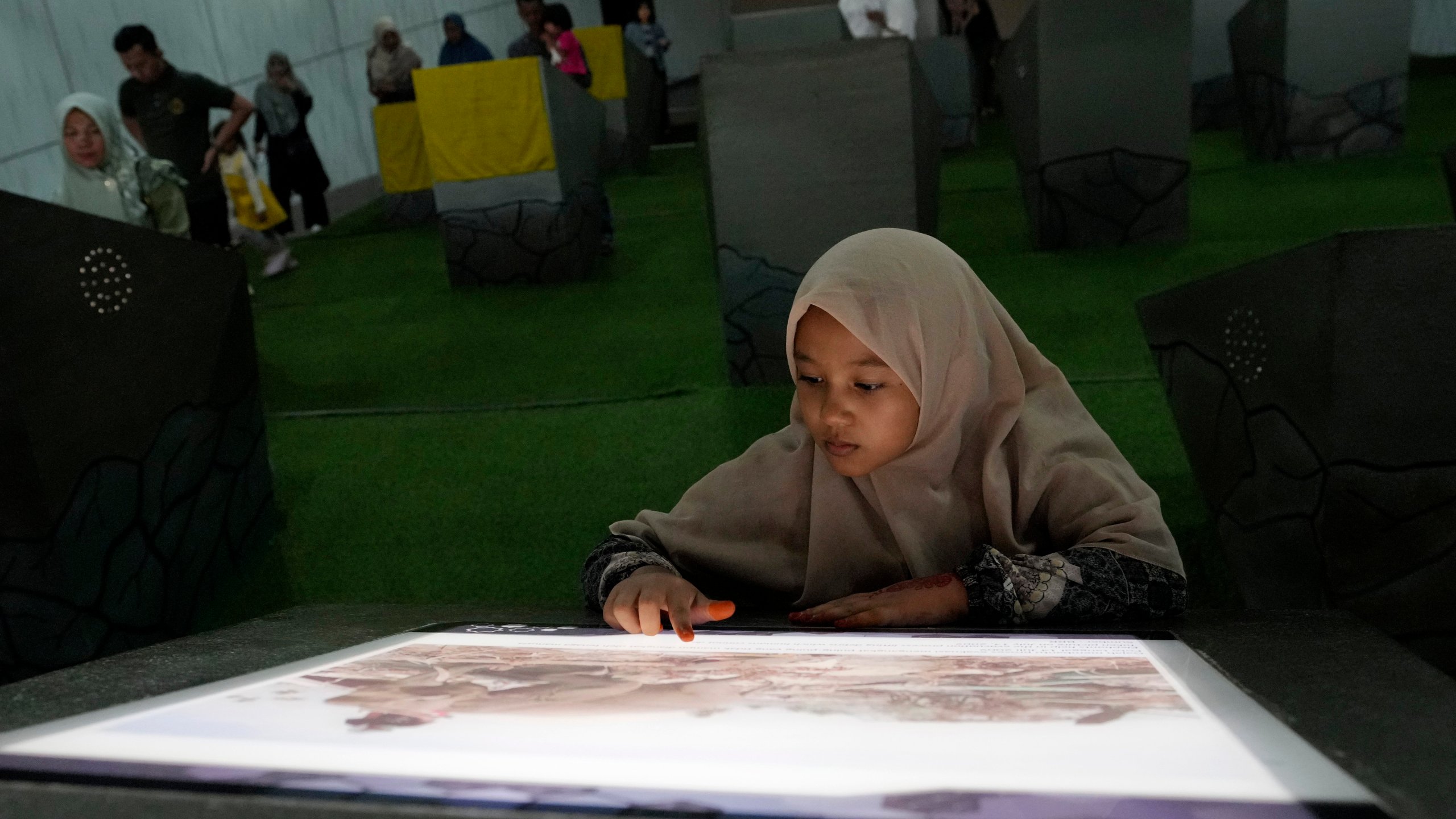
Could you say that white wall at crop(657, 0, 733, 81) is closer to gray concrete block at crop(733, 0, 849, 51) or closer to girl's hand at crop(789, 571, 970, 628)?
gray concrete block at crop(733, 0, 849, 51)

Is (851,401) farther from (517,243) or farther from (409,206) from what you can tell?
(409,206)

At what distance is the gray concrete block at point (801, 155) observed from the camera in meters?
3.51

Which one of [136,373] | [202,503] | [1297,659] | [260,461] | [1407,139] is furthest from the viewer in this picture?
[1407,139]

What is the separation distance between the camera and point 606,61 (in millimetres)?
9164

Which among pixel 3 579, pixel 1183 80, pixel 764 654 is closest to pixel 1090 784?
pixel 764 654

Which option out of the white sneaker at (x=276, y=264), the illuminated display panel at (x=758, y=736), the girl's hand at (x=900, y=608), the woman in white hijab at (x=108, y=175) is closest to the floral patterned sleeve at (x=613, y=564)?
the girl's hand at (x=900, y=608)

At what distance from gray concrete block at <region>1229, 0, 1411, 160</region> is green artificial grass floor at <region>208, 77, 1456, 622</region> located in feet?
0.58

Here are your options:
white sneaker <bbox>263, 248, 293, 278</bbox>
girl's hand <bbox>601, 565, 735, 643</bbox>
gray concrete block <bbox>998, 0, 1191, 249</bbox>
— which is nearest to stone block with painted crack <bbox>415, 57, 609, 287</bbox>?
white sneaker <bbox>263, 248, 293, 278</bbox>

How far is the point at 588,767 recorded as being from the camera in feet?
2.34

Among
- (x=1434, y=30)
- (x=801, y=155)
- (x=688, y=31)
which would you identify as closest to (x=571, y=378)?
(x=801, y=155)

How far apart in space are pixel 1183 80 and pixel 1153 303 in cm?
285

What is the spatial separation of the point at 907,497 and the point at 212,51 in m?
7.75

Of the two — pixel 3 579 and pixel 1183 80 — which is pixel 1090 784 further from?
pixel 1183 80

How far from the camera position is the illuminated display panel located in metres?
0.66
